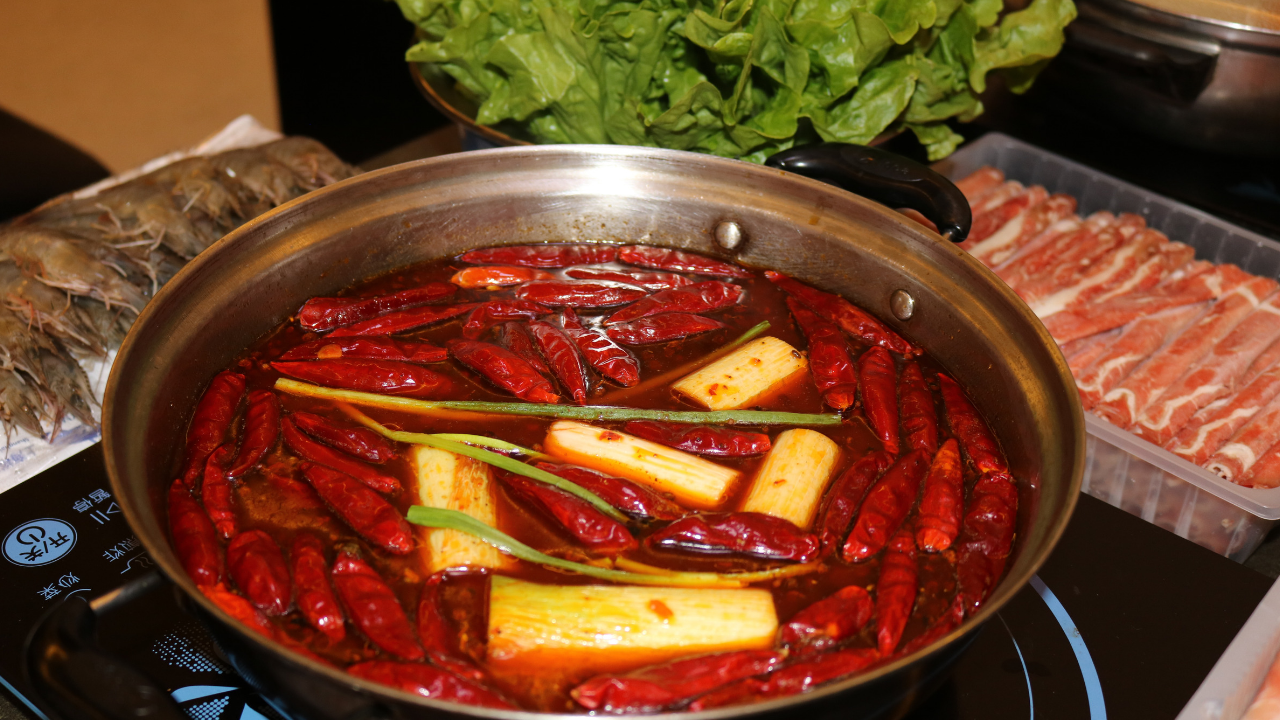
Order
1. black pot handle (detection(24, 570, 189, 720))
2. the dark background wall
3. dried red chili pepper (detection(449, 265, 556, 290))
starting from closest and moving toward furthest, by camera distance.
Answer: black pot handle (detection(24, 570, 189, 720))
dried red chili pepper (detection(449, 265, 556, 290))
the dark background wall

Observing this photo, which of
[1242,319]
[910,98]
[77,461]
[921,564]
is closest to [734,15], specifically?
[910,98]

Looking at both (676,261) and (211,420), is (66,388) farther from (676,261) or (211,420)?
(676,261)

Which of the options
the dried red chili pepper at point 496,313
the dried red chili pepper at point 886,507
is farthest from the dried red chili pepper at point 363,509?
the dried red chili pepper at point 886,507

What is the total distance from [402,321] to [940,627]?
4.73 ft

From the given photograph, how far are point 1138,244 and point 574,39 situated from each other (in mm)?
2066

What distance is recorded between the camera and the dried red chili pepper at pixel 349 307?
2314mm

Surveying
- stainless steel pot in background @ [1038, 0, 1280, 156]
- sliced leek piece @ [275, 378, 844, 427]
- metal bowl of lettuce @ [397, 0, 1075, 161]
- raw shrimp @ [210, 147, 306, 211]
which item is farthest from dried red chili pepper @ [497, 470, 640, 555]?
stainless steel pot in background @ [1038, 0, 1280, 156]

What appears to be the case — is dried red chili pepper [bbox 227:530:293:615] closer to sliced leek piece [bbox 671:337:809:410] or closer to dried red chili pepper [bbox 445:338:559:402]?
dried red chili pepper [bbox 445:338:559:402]

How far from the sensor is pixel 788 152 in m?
2.40

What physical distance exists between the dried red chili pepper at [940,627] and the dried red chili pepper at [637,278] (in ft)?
3.77

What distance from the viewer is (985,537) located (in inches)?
70.9

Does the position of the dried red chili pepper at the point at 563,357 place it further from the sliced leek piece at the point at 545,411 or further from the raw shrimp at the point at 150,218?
the raw shrimp at the point at 150,218

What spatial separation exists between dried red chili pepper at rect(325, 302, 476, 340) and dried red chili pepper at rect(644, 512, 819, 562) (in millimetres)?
Result: 905

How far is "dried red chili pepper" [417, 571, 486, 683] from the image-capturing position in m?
1.54
